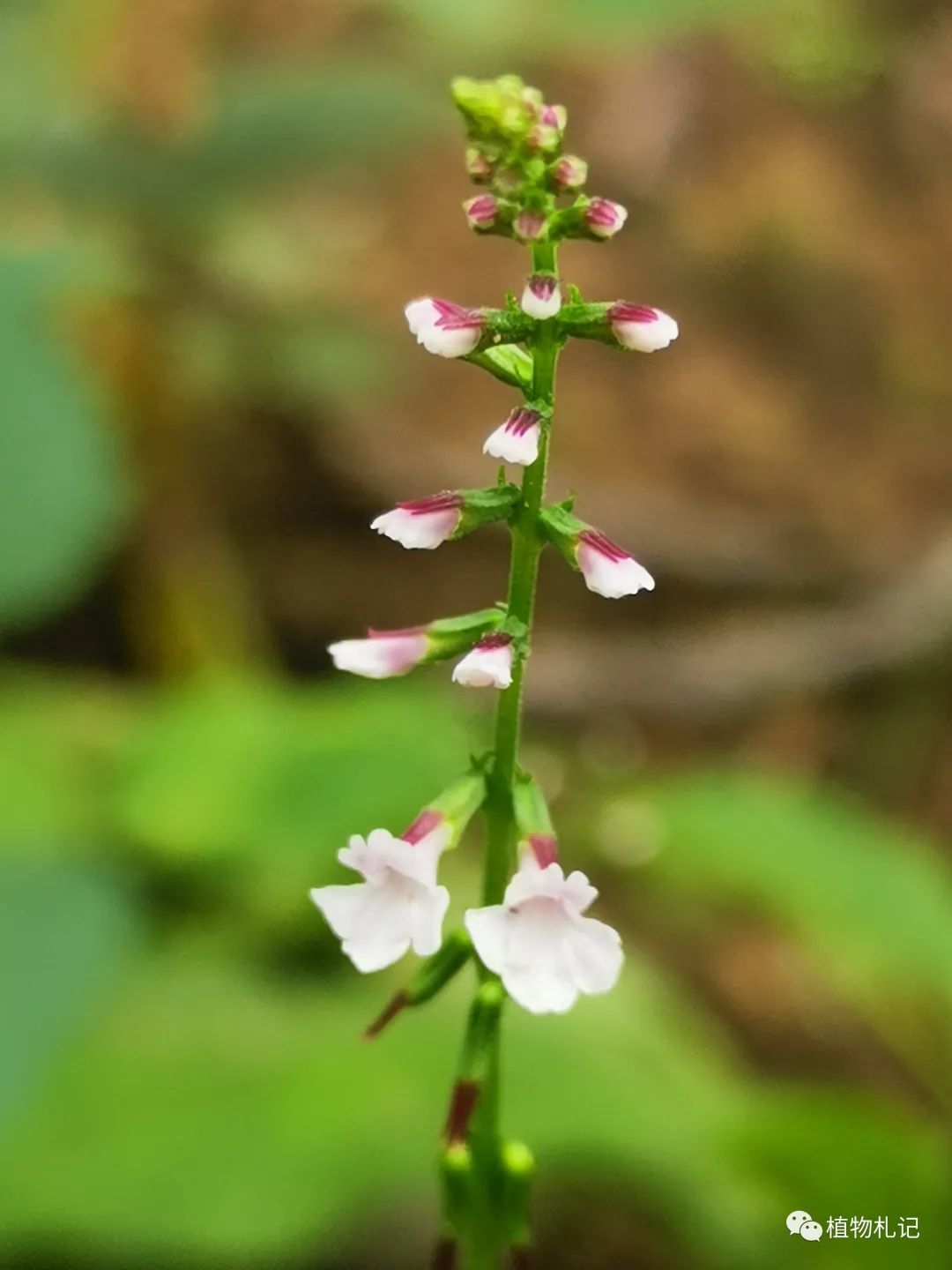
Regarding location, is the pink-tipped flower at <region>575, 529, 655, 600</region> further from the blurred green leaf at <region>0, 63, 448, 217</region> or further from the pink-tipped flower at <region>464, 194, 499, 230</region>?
the blurred green leaf at <region>0, 63, 448, 217</region>

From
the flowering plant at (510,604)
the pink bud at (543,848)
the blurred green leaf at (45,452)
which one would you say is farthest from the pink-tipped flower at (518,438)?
the blurred green leaf at (45,452)

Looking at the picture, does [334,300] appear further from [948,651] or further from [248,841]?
[248,841]

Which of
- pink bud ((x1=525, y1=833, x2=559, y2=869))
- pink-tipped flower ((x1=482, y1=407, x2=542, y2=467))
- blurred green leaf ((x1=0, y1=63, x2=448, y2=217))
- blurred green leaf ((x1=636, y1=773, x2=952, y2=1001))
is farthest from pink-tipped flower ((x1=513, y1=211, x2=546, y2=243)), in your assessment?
blurred green leaf ((x1=0, y1=63, x2=448, y2=217))

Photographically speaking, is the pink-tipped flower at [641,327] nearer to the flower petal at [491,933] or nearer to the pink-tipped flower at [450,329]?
the pink-tipped flower at [450,329]

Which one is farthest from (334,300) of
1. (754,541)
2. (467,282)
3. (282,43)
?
(282,43)

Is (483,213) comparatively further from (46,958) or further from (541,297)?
(46,958)

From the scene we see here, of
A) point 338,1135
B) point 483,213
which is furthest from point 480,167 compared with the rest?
point 338,1135
